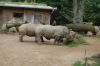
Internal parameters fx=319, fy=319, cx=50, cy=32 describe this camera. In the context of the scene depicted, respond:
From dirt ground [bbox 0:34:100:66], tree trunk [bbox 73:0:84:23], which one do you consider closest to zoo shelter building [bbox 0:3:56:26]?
tree trunk [bbox 73:0:84:23]

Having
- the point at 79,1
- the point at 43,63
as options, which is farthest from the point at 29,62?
the point at 79,1

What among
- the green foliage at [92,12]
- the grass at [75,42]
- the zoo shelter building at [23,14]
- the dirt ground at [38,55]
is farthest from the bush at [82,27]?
the dirt ground at [38,55]

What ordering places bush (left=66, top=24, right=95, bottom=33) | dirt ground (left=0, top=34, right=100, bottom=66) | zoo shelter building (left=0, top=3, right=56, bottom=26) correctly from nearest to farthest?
dirt ground (left=0, top=34, right=100, bottom=66) < bush (left=66, top=24, right=95, bottom=33) < zoo shelter building (left=0, top=3, right=56, bottom=26)

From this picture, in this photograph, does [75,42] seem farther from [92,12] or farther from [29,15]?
[92,12]

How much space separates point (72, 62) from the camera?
→ 1445 cm

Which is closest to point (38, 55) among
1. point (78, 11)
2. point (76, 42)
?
point (76, 42)

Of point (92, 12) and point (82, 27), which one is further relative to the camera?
point (92, 12)

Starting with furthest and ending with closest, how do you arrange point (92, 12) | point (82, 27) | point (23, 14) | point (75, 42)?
point (92, 12) → point (23, 14) → point (82, 27) → point (75, 42)

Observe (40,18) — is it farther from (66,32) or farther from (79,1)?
(66,32)

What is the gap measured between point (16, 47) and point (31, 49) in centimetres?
115

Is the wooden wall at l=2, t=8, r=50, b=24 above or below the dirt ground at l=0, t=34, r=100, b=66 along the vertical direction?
above

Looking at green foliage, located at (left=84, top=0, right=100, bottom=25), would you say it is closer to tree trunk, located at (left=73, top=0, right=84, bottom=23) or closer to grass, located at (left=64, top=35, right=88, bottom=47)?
tree trunk, located at (left=73, top=0, right=84, bottom=23)

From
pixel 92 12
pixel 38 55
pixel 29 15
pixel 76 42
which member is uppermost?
pixel 92 12

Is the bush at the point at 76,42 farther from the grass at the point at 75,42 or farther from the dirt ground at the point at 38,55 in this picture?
the dirt ground at the point at 38,55
